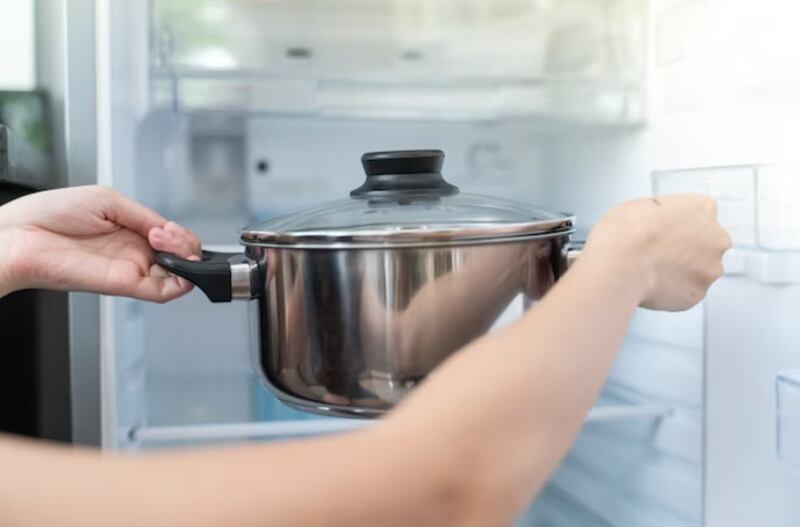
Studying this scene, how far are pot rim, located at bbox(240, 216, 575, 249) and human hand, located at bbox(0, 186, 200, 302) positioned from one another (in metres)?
0.16

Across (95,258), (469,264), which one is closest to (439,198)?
(469,264)

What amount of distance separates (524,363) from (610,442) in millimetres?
793

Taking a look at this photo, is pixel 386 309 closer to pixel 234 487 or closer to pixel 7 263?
pixel 234 487

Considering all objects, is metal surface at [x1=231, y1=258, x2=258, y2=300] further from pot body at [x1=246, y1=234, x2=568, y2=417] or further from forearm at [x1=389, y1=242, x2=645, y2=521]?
forearm at [x1=389, y1=242, x2=645, y2=521]

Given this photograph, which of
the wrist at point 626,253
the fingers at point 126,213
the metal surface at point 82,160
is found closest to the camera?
the wrist at point 626,253

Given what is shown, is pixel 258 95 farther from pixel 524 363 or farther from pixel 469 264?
pixel 524 363

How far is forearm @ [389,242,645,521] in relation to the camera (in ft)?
1.30

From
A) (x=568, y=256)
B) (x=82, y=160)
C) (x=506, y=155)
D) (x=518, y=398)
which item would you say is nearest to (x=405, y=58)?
(x=506, y=155)

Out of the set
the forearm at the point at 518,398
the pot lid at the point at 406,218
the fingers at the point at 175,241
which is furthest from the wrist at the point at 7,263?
the forearm at the point at 518,398

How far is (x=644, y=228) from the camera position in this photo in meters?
0.54

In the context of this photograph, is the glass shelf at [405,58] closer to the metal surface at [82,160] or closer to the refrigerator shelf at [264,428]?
the metal surface at [82,160]

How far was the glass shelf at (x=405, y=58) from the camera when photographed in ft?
3.26

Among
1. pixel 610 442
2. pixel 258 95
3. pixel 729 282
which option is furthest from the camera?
pixel 610 442

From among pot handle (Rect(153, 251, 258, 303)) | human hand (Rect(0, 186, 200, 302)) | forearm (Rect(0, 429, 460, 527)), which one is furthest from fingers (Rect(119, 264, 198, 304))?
forearm (Rect(0, 429, 460, 527))
